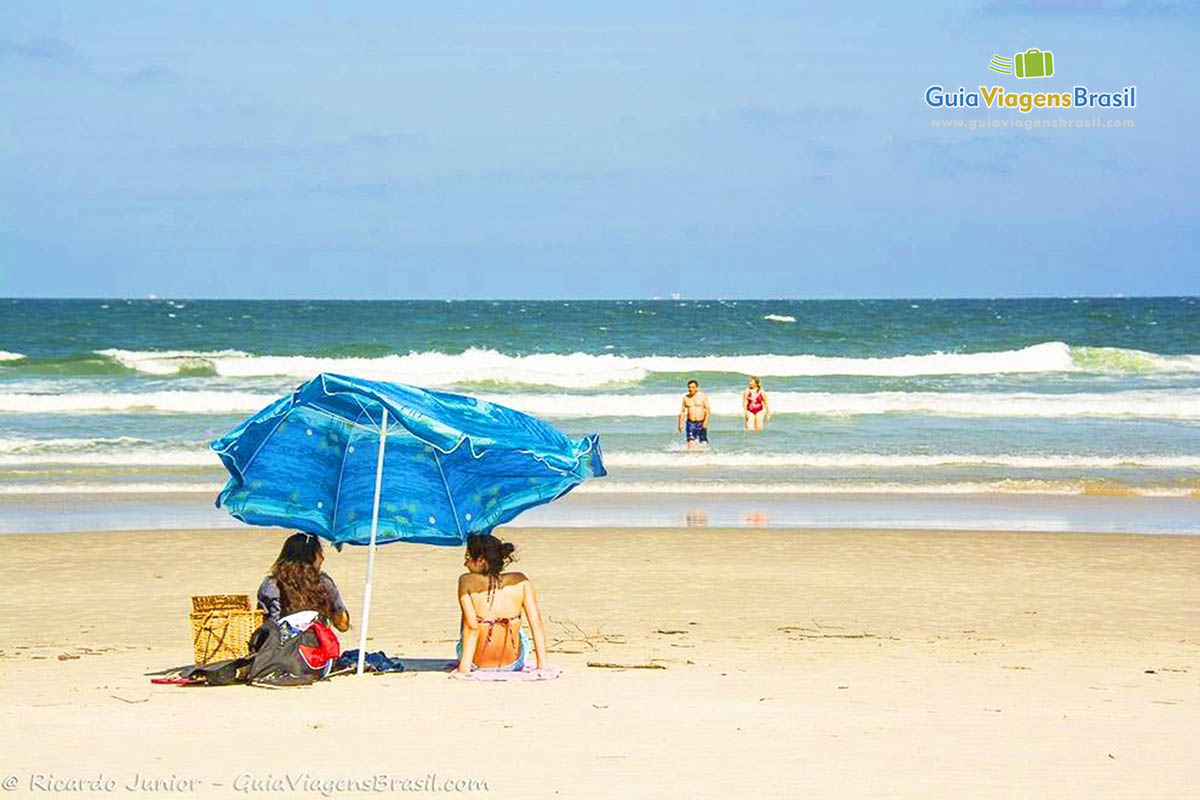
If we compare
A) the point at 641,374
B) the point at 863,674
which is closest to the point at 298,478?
the point at 863,674

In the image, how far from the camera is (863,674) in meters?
8.69

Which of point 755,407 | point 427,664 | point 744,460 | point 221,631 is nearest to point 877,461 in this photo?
point 744,460

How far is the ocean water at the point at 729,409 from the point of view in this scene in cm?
1864

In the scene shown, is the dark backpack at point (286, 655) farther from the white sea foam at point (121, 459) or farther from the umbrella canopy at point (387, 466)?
the white sea foam at point (121, 459)

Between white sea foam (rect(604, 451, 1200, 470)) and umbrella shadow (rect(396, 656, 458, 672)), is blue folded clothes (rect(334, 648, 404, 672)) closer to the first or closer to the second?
umbrella shadow (rect(396, 656, 458, 672))

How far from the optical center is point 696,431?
24.0m

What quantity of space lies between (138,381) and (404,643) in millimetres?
32165

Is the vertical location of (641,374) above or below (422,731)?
above

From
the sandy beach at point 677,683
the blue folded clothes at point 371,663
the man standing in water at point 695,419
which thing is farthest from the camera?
the man standing in water at point 695,419

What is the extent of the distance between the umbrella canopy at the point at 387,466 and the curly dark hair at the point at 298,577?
0.12 meters

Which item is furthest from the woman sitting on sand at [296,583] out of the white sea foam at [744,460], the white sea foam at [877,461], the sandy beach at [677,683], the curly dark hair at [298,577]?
the white sea foam at [877,461]

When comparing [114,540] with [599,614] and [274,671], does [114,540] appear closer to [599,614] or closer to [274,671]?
[599,614]

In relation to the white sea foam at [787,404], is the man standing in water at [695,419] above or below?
below

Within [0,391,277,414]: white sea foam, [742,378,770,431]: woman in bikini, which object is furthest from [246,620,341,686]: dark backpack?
[0,391,277,414]: white sea foam
